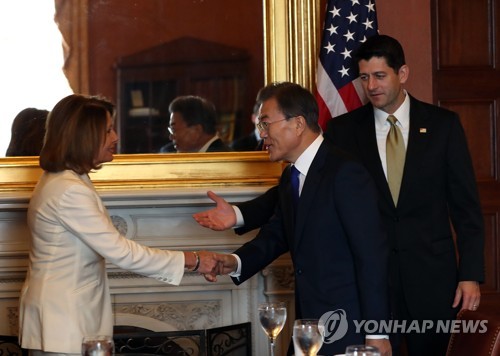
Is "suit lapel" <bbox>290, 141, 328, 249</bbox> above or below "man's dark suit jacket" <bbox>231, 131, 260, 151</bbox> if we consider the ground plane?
below

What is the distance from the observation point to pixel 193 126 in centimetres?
479

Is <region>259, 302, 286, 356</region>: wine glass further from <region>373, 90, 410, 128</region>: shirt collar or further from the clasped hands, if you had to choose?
<region>373, 90, 410, 128</region>: shirt collar

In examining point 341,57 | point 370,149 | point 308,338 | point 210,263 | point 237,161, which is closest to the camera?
point 308,338

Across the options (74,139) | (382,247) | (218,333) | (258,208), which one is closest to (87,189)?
(74,139)

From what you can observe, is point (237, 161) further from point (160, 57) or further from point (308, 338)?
point (308, 338)

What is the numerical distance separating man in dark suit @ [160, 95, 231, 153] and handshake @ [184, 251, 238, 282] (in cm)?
130

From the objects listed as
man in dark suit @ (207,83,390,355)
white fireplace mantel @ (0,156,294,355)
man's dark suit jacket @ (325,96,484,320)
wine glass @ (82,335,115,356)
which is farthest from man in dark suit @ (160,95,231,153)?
wine glass @ (82,335,115,356)

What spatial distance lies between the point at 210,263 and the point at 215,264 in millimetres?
23

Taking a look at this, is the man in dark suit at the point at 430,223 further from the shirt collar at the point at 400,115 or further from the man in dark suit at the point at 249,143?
the man in dark suit at the point at 249,143

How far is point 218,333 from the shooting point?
15.3 feet

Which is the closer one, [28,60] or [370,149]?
[370,149]

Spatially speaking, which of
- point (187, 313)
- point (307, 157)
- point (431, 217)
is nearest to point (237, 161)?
point (187, 313)

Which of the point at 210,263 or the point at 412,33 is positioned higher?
the point at 412,33

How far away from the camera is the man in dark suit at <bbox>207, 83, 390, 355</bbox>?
3.17 metres
